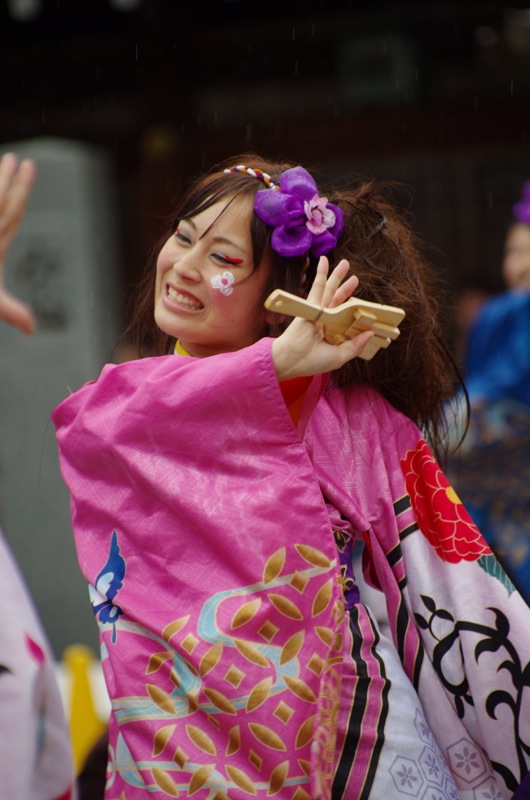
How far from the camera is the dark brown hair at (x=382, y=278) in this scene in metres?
2.52

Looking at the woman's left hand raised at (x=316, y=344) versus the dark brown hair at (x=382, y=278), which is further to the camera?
the dark brown hair at (x=382, y=278)

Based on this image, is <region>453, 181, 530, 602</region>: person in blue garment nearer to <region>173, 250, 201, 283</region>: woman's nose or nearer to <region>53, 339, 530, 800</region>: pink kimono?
<region>53, 339, 530, 800</region>: pink kimono

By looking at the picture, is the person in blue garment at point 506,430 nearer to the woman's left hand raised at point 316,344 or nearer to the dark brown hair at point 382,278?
the dark brown hair at point 382,278

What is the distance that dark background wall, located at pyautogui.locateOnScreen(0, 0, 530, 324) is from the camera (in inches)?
302

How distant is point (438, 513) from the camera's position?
2.49 m

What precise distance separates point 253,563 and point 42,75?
660 cm

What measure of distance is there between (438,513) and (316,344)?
0.52 m

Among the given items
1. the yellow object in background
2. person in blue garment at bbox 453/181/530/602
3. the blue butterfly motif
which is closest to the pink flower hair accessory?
the blue butterfly motif

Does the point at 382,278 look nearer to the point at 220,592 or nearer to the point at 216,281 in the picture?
the point at 216,281

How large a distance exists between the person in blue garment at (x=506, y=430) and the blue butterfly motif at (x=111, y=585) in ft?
9.24

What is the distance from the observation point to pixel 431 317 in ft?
8.38

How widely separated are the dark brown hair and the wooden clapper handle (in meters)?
0.31

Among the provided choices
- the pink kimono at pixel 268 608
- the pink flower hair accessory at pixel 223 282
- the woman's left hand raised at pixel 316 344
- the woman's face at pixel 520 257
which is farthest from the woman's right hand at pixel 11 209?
the woman's face at pixel 520 257

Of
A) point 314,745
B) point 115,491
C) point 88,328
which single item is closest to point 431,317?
point 115,491
